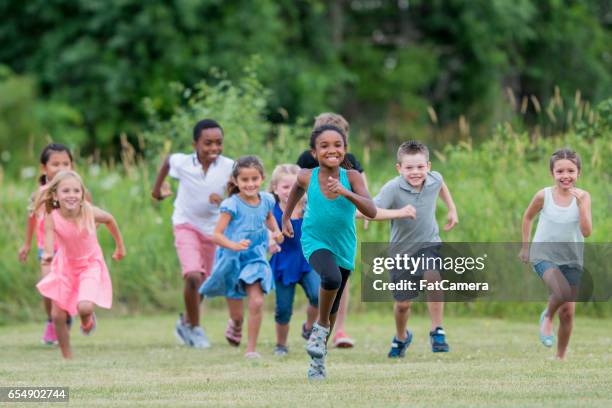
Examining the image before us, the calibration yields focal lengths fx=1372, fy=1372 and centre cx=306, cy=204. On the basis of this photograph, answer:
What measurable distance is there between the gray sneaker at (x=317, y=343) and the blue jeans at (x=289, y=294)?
2266 mm

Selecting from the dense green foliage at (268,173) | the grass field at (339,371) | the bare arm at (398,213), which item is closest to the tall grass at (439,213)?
the dense green foliage at (268,173)

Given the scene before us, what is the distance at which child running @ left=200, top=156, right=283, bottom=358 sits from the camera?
1126 cm

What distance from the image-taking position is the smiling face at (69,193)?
1122 cm

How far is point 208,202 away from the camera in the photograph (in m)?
12.6

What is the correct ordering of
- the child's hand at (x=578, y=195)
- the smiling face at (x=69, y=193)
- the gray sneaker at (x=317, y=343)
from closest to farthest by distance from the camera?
the gray sneaker at (x=317, y=343) < the child's hand at (x=578, y=195) < the smiling face at (x=69, y=193)

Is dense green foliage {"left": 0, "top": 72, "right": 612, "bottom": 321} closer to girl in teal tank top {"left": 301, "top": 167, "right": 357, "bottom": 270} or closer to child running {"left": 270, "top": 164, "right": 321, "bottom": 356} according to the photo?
child running {"left": 270, "top": 164, "right": 321, "bottom": 356}

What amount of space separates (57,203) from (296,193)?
2.58 meters

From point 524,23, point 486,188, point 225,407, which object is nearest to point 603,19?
point 524,23

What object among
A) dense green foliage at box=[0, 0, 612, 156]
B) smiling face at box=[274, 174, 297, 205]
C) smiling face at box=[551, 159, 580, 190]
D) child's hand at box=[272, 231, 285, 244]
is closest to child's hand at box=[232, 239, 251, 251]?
child's hand at box=[272, 231, 285, 244]

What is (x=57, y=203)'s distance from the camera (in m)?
11.4

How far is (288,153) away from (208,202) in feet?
13.6

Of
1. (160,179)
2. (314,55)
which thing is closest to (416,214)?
(160,179)

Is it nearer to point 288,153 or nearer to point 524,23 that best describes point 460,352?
point 288,153

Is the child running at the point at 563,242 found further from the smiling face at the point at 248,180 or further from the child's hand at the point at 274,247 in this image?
the smiling face at the point at 248,180
